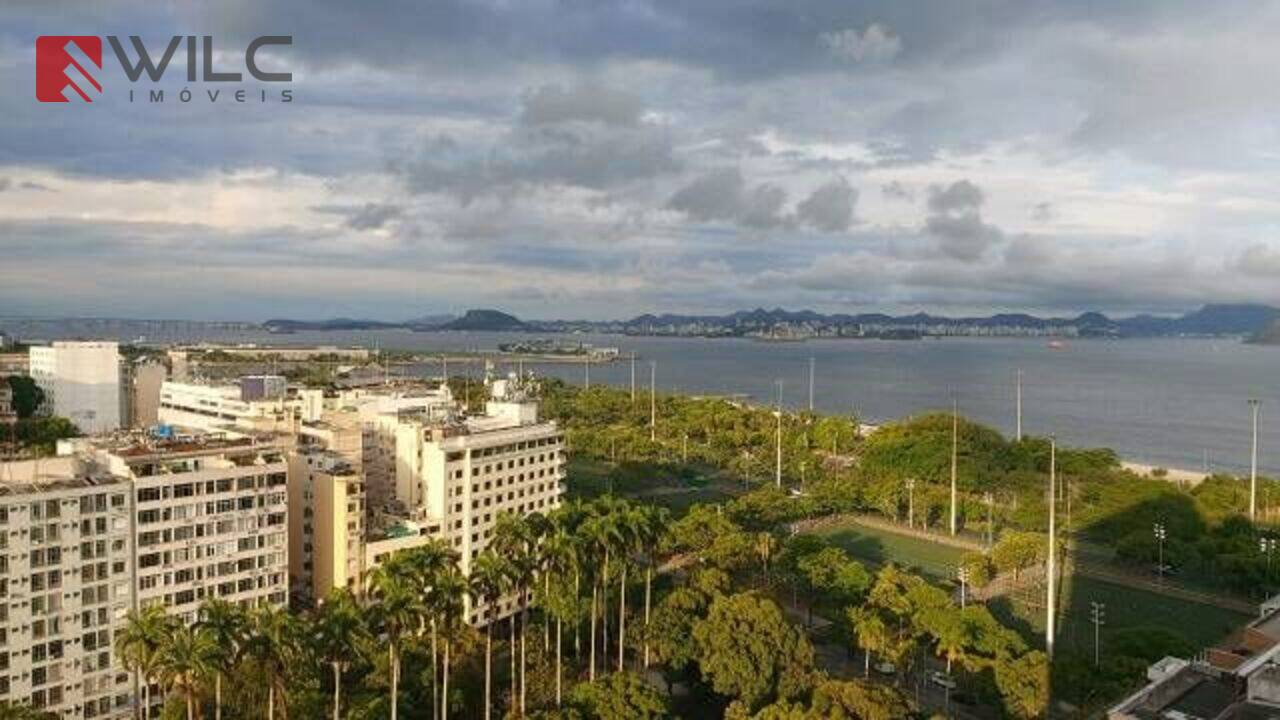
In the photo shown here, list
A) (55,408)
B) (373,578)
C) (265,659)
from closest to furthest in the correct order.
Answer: (265,659)
(373,578)
(55,408)

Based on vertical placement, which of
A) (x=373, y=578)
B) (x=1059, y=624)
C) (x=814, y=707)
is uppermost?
(x=373, y=578)

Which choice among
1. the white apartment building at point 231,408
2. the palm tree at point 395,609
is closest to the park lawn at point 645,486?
the white apartment building at point 231,408

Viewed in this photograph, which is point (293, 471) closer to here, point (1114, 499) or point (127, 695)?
point (127, 695)

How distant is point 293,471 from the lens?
36.7 m

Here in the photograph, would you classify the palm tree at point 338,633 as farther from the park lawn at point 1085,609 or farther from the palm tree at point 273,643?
the park lawn at point 1085,609

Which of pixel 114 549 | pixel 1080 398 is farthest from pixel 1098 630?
pixel 1080 398

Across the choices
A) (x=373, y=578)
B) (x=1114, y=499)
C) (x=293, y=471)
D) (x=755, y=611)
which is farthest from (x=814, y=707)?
(x=1114, y=499)

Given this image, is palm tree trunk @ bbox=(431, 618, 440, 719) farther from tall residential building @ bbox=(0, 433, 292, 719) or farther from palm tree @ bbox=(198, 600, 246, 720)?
tall residential building @ bbox=(0, 433, 292, 719)

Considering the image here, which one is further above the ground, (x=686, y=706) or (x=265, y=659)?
(x=265, y=659)

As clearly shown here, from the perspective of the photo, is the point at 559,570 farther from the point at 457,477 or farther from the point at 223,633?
the point at 223,633

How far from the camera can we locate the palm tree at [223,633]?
23281 millimetres

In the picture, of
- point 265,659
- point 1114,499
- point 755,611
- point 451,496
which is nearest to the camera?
point 265,659

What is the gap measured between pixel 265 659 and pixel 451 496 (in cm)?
1497

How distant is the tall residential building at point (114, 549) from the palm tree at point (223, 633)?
21.6 feet
